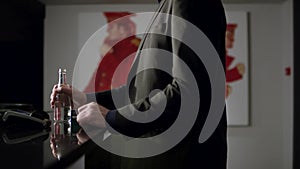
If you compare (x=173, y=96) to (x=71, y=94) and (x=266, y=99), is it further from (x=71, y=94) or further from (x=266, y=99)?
(x=266, y=99)

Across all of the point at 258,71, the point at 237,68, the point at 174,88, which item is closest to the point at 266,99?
the point at 258,71

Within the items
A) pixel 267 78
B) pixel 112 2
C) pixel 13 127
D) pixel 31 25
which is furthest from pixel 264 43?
pixel 13 127

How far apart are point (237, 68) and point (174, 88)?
326 cm

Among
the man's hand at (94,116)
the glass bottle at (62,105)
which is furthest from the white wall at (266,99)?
the man's hand at (94,116)

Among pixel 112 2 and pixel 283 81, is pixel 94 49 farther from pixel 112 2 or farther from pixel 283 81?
pixel 283 81

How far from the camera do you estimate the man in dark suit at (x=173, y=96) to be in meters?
0.88

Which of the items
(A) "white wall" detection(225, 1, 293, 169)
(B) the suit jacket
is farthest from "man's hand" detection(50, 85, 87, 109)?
(A) "white wall" detection(225, 1, 293, 169)

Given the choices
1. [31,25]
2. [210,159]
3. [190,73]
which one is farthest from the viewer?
[31,25]

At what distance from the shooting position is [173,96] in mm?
870

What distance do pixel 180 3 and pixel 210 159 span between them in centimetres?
41

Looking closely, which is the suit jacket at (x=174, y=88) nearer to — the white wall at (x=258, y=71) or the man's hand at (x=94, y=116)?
the man's hand at (x=94, y=116)

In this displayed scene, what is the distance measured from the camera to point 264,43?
4.08 metres

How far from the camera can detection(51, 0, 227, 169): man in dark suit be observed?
877 millimetres

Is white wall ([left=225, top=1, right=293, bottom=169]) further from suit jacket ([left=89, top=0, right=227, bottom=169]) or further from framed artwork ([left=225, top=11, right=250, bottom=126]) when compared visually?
suit jacket ([left=89, top=0, right=227, bottom=169])
